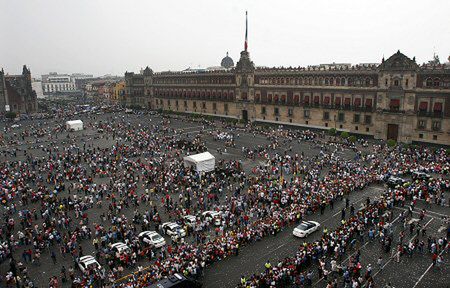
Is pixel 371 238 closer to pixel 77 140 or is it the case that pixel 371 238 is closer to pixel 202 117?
pixel 77 140

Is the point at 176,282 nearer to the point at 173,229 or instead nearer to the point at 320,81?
the point at 173,229

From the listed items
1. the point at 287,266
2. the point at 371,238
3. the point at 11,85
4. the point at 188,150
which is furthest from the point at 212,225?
the point at 11,85

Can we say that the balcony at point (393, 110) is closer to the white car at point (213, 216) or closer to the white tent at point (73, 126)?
the white car at point (213, 216)

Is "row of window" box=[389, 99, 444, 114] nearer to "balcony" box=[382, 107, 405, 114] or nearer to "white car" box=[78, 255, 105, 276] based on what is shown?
"balcony" box=[382, 107, 405, 114]

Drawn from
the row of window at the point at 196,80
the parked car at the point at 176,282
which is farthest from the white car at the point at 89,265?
the row of window at the point at 196,80

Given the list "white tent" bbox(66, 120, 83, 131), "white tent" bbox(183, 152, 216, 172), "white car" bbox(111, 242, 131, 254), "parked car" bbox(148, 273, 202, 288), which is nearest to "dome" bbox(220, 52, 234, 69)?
"white tent" bbox(66, 120, 83, 131)

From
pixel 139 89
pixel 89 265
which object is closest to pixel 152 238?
pixel 89 265

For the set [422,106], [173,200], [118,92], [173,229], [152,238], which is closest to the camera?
[152,238]
